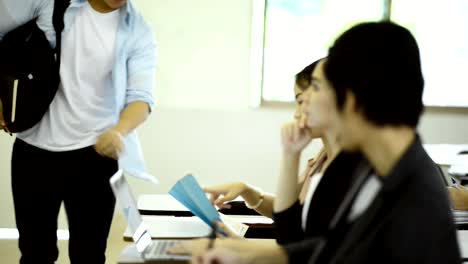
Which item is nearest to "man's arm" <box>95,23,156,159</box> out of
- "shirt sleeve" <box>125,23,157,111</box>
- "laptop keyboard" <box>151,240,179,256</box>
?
"shirt sleeve" <box>125,23,157,111</box>

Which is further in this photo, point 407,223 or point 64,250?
point 64,250

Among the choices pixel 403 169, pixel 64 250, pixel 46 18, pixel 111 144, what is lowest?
pixel 64 250

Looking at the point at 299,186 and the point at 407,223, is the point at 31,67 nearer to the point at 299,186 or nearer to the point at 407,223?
the point at 299,186

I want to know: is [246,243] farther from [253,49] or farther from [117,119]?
[253,49]

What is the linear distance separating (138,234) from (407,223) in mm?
699

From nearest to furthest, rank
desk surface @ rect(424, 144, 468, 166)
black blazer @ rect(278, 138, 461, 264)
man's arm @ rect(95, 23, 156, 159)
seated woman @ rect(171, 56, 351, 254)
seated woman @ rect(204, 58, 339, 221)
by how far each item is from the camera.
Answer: black blazer @ rect(278, 138, 461, 264) → seated woman @ rect(171, 56, 351, 254) → seated woman @ rect(204, 58, 339, 221) → man's arm @ rect(95, 23, 156, 159) → desk surface @ rect(424, 144, 468, 166)

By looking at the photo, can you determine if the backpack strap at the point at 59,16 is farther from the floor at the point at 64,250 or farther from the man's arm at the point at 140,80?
the floor at the point at 64,250

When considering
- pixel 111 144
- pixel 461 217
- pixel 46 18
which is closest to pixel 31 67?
pixel 46 18

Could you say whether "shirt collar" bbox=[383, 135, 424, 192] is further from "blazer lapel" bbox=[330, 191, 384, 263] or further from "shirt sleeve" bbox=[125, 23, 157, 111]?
"shirt sleeve" bbox=[125, 23, 157, 111]

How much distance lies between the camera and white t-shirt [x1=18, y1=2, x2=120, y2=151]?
190 cm

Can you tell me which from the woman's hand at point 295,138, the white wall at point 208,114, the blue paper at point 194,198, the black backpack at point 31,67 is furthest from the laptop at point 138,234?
the white wall at point 208,114

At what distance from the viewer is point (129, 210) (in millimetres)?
1373

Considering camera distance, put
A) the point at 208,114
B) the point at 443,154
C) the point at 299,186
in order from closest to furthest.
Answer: the point at 299,186 → the point at 443,154 → the point at 208,114

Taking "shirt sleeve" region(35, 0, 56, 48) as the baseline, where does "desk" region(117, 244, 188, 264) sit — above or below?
below
